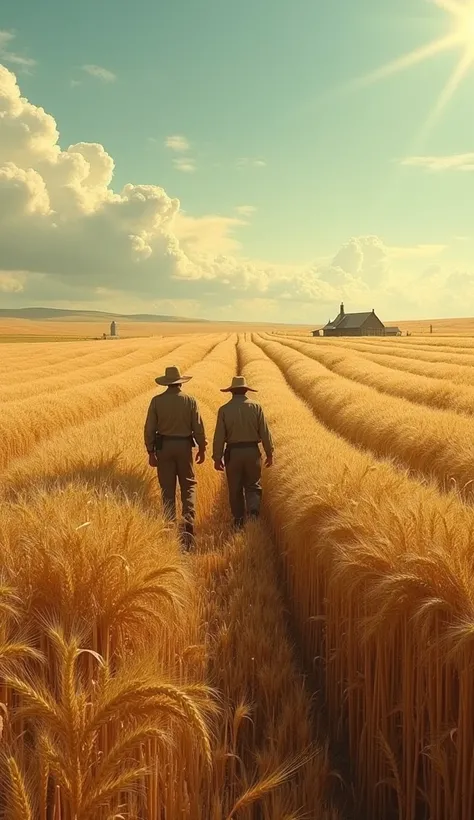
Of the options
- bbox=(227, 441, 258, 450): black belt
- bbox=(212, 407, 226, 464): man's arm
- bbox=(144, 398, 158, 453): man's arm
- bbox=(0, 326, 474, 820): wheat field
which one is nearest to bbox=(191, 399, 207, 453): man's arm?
bbox=(212, 407, 226, 464): man's arm

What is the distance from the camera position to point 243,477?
7836 mm

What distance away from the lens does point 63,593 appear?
3.05m

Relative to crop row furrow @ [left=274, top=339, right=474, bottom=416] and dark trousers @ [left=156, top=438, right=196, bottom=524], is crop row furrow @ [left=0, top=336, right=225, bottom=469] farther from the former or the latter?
crop row furrow @ [left=274, top=339, right=474, bottom=416]

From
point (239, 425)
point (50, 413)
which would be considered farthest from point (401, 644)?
point (50, 413)

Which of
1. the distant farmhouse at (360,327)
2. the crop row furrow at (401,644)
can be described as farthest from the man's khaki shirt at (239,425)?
the distant farmhouse at (360,327)

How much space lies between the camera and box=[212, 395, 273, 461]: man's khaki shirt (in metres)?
7.59

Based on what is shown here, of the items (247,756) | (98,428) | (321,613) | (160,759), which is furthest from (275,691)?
(98,428)

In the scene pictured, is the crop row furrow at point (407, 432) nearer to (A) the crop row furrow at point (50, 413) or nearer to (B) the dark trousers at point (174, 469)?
(B) the dark trousers at point (174, 469)

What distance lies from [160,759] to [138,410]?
32.6ft

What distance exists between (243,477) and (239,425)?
0.72 meters

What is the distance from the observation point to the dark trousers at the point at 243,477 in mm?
7688

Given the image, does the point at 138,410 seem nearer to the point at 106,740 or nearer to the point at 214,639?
the point at 214,639

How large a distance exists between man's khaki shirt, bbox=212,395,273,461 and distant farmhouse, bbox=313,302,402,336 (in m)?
84.3

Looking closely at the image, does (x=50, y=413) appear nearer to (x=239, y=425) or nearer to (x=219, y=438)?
(x=219, y=438)
